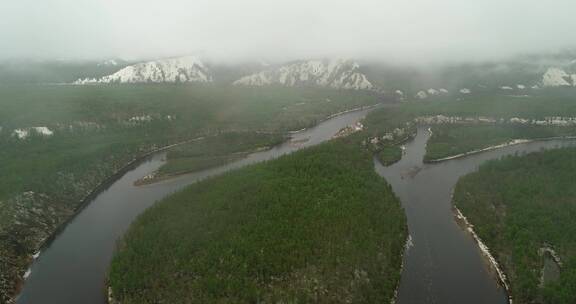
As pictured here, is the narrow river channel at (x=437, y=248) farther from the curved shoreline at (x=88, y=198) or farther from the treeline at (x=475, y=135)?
the curved shoreline at (x=88, y=198)

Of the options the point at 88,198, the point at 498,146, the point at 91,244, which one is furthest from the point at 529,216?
the point at 88,198

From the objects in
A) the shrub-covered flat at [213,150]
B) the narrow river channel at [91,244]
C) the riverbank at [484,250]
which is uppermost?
the shrub-covered flat at [213,150]

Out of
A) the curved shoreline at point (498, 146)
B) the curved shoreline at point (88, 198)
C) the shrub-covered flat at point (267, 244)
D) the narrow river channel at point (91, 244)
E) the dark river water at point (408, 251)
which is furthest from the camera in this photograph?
the curved shoreline at point (498, 146)

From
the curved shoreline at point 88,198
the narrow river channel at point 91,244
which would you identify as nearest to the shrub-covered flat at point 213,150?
the narrow river channel at point 91,244

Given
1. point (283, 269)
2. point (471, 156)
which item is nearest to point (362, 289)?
point (283, 269)

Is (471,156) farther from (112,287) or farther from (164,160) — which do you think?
(112,287)

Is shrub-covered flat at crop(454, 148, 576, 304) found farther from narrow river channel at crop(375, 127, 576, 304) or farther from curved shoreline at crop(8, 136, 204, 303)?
curved shoreline at crop(8, 136, 204, 303)
